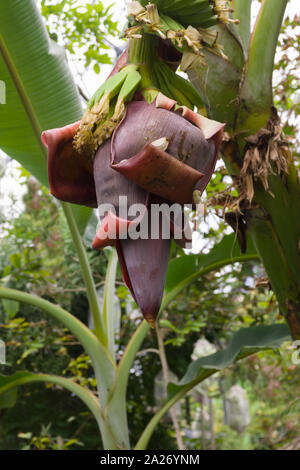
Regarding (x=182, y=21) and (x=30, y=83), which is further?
(x=30, y=83)

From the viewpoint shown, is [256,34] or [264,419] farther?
[264,419]

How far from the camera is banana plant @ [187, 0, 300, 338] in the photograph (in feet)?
2.05

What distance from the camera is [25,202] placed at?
2.71 meters

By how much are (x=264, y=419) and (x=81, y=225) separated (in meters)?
2.42

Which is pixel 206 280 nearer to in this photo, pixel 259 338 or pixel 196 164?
pixel 259 338

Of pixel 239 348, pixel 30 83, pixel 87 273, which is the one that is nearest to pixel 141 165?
pixel 30 83

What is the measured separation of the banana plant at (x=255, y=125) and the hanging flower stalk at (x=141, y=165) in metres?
0.27

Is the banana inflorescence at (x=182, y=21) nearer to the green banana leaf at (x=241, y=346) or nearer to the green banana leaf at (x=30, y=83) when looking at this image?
the green banana leaf at (x=30, y=83)

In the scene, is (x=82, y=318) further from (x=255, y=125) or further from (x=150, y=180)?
(x=150, y=180)

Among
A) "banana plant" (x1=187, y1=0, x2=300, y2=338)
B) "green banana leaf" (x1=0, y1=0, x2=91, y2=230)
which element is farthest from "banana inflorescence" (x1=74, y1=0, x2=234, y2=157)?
"green banana leaf" (x1=0, y1=0, x2=91, y2=230)

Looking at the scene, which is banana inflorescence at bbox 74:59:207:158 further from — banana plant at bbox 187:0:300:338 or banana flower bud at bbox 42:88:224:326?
banana plant at bbox 187:0:300:338

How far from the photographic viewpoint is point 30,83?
99cm

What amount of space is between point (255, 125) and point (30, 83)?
55cm
